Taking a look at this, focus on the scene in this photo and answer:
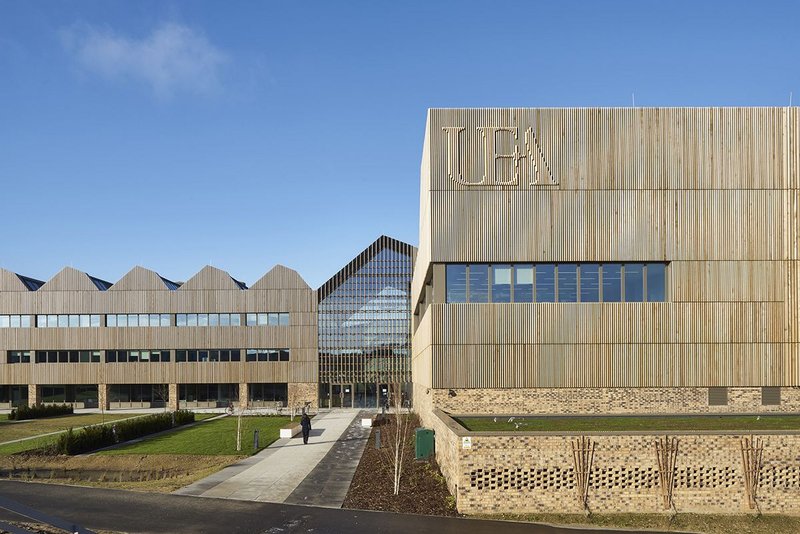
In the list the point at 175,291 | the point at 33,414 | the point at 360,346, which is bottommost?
the point at 33,414

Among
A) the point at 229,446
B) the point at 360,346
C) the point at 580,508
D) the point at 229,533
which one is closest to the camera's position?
the point at 229,533

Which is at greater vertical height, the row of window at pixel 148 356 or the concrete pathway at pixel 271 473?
the row of window at pixel 148 356

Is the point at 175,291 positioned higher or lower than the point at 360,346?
higher

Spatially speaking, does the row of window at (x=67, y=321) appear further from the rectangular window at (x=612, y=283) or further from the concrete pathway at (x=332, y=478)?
the rectangular window at (x=612, y=283)

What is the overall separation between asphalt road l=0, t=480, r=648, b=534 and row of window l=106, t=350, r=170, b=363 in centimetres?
3748

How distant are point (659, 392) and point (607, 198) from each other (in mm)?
7768

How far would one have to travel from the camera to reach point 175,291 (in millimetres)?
57312

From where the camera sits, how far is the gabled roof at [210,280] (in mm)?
57625

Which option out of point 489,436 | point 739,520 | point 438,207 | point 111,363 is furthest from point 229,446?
point 111,363

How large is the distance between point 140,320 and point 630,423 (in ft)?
149

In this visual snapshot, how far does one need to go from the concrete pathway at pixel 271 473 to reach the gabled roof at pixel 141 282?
26.0 m

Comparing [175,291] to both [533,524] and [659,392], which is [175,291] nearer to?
[659,392]

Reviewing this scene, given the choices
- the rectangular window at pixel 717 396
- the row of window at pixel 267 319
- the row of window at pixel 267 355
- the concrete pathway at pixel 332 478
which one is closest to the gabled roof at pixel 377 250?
the row of window at pixel 267 319

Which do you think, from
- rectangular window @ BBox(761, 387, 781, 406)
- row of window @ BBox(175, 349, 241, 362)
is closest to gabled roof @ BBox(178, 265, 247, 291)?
row of window @ BBox(175, 349, 241, 362)
